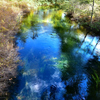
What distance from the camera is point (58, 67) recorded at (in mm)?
10523

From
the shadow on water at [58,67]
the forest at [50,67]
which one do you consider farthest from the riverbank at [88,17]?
the shadow on water at [58,67]

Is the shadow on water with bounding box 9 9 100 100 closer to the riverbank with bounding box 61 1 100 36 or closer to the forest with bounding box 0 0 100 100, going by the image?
the forest with bounding box 0 0 100 100

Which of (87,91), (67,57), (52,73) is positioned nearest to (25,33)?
(67,57)

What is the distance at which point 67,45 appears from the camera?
14727 mm

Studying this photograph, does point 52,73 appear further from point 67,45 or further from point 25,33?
point 25,33

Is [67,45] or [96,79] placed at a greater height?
[67,45]

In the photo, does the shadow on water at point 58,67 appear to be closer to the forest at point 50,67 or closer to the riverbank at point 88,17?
the forest at point 50,67

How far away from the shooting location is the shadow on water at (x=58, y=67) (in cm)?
792

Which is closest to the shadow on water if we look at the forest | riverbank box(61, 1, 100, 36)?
the forest

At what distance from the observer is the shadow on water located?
7.92m

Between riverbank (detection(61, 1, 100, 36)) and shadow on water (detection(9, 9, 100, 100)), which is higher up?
riverbank (detection(61, 1, 100, 36))

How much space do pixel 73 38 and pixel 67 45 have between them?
2996 mm

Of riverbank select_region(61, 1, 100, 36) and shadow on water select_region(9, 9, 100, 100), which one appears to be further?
riverbank select_region(61, 1, 100, 36)

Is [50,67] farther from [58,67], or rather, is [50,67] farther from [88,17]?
[88,17]
